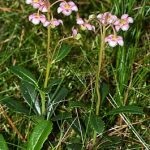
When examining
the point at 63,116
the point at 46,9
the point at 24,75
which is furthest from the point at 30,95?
the point at 46,9

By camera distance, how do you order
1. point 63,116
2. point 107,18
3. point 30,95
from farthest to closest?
point 30,95 → point 63,116 → point 107,18

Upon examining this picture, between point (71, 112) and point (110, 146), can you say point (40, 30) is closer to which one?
point (71, 112)

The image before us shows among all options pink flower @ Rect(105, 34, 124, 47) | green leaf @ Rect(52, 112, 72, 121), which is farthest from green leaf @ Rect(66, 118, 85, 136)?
pink flower @ Rect(105, 34, 124, 47)

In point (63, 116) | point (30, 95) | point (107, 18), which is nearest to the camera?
point (107, 18)

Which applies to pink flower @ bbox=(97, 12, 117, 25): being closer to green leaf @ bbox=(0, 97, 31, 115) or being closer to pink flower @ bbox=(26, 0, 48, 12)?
pink flower @ bbox=(26, 0, 48, 12)

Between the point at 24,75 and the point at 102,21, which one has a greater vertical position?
the point at 102,21

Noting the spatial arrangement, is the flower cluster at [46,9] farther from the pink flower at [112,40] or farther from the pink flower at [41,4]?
the pink flower at [112,40]

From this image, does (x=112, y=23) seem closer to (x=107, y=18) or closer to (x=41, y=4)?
(x=107, y=18)
